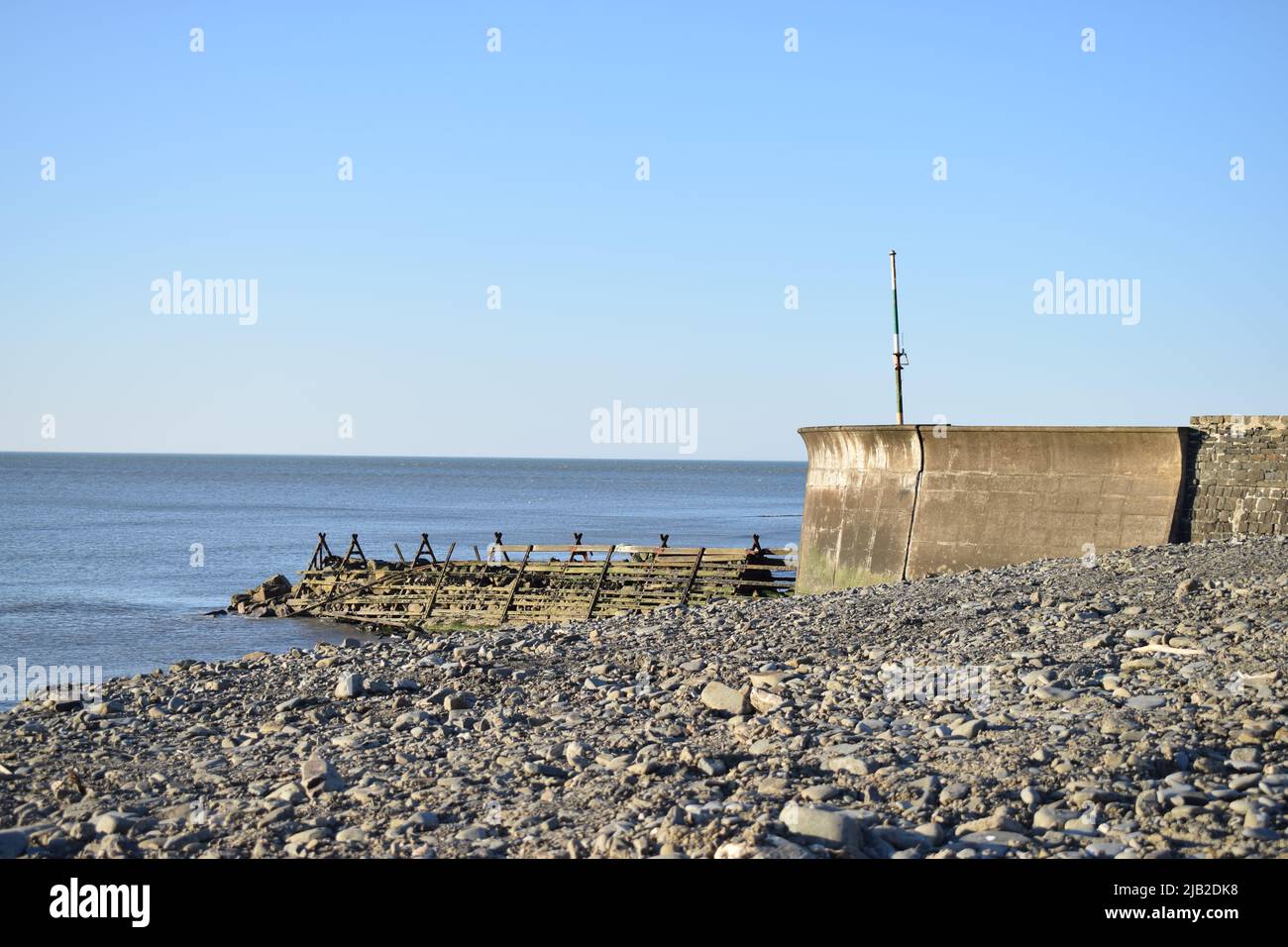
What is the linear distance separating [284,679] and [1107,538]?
11468 millimetres

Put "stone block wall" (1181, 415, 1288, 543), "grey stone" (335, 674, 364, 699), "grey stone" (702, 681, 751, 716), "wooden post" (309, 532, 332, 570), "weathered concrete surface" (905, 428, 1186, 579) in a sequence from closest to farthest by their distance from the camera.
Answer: "grey stone" (702, 681, 751, 716) → "grey stone" (335, 674, 364, 699) → "stone block wall" (1181, 415, 1288, 543) → "weathered concrete surface" (905, 428, 1186, 579) → "wooden post" (309, 532, 332, 570)

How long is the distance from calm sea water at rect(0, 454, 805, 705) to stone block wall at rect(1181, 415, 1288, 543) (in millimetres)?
18410

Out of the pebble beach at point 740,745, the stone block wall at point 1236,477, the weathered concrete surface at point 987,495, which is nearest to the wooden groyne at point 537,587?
the weathered concrete surface at point 987,495

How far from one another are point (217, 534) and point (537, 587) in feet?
139

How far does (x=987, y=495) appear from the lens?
1803cm

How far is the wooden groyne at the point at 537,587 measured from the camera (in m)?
25.8

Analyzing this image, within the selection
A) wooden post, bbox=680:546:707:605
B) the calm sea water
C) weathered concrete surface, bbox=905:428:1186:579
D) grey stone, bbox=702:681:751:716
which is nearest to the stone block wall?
weathered concrete surface, bbox=905:428:1186:579

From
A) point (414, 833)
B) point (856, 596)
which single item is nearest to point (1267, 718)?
point (414, 833)

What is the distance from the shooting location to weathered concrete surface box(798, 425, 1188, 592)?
16797 millimetres

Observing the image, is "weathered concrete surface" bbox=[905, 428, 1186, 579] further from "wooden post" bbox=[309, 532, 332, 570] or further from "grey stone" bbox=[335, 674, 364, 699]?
"wooden post" bbox=[309, 532, 332, 570]

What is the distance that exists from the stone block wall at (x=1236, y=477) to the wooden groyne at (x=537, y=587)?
10659 millimetres

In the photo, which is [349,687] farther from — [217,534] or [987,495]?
[217,534]

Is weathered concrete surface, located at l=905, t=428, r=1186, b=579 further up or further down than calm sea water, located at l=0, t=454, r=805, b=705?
further up
